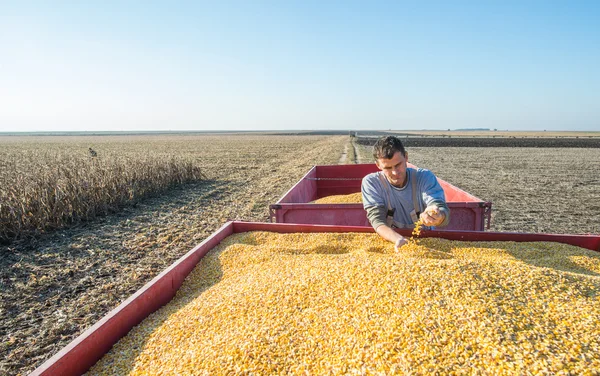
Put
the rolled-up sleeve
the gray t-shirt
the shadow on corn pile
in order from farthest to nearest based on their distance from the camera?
the gray t-shirt
the rolled-up sleeve
the shadow on corn pile

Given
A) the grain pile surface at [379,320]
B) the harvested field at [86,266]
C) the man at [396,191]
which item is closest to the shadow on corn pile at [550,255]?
the grain pile surface at [379,320]

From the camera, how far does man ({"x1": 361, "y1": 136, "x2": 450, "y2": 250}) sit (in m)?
3.16

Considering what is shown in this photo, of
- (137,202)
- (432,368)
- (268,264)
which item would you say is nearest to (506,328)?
(432,368)

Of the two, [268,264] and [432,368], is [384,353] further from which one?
[268,264]

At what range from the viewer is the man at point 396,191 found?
10.4ft

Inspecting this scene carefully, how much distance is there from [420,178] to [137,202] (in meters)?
8.12

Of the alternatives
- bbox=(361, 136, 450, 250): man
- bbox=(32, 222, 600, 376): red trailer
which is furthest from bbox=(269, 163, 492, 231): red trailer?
bbox=(361, 136, 450, 250): man

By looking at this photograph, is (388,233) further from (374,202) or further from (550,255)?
(550,255)

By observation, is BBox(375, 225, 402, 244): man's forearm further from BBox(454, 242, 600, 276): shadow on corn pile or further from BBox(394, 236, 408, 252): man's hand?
BBox(454, 242, 600, 276): shadow on corn pile

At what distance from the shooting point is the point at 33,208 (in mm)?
6754

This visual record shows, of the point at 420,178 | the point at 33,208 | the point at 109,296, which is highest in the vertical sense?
the point at 420,178

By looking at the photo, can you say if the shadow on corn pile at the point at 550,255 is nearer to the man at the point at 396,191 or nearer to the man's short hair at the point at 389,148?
the man at the point at 396,191

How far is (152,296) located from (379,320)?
150cm

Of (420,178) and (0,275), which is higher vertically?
(420,178)
